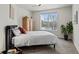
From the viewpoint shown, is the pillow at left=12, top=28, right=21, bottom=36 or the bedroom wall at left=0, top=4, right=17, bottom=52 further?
the pillow at left=12, top=28, right=21, bottom=36

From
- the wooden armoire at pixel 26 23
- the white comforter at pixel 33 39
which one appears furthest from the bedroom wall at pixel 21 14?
the white comforter at pixel 33 39

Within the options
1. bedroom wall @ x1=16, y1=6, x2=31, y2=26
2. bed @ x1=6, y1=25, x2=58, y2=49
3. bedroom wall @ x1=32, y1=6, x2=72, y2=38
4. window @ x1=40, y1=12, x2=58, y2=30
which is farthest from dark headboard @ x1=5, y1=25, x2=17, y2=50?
window @ x1=40, y1=12, x2=58, y2=30

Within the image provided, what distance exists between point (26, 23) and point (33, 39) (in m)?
0.37

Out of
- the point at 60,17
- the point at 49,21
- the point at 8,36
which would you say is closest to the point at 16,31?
the point at 8,36

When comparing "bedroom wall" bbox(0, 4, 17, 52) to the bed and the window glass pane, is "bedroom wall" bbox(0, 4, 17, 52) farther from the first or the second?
the window glass pane

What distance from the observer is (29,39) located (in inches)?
87.4

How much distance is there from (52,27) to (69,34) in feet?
1.25

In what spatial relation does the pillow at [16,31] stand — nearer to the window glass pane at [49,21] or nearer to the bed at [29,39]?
the bed at [29,39]

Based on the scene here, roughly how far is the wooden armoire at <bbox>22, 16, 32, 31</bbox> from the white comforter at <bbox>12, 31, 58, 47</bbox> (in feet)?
0.32

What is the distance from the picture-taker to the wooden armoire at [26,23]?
2074 mm

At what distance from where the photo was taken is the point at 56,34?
6.99ft

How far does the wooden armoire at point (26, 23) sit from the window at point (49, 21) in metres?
0.24

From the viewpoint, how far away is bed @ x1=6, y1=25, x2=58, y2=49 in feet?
6.51
